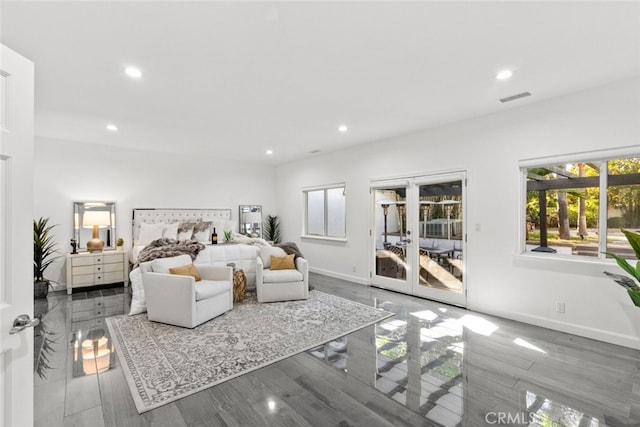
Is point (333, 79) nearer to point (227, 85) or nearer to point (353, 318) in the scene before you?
point (227, 85)

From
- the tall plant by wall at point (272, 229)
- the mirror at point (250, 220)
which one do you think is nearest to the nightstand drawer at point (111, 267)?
the mirror at point (250, 220)

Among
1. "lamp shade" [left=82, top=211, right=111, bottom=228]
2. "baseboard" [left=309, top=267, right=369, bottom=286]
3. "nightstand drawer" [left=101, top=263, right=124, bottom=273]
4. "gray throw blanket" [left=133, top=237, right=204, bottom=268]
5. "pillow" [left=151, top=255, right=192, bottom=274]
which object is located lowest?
"baseboard" [left=309, top=267, right=369, bottom=286]

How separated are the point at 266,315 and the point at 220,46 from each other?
3.07m

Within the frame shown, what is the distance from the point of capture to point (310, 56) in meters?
2.55

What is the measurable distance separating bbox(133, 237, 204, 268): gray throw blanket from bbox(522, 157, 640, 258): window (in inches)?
186

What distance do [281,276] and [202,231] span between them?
108 inches

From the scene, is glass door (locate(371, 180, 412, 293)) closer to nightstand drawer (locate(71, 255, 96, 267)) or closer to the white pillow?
the white pillow

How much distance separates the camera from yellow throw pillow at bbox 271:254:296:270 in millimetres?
4688

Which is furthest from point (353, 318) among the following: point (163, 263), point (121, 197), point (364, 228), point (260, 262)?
point (121, 197)

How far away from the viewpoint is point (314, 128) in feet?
15.4

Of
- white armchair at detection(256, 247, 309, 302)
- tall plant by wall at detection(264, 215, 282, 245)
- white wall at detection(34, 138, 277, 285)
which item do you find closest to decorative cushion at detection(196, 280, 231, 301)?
white armchair at detection(256, 247, 309, 302)

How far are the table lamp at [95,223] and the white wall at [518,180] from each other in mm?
5011

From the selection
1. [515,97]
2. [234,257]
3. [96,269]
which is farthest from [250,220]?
Result: [515,97]

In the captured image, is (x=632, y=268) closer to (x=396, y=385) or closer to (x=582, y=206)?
(x=582, y=206)
